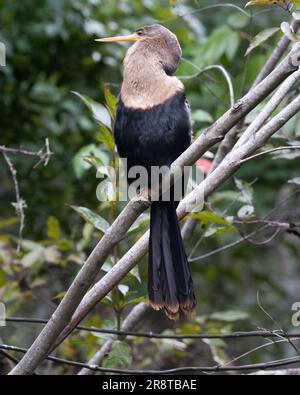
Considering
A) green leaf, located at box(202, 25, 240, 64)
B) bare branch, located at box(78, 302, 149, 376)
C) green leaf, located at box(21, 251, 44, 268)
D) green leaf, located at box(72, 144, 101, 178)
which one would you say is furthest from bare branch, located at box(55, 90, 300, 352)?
green leaf, located at box(202, 25, 240, 64)

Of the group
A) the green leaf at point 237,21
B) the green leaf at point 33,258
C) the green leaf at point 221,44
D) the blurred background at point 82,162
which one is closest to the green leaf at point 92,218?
the blurred background at point 82,162

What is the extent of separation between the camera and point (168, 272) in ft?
7.40

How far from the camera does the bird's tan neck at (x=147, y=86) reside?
237 centimetres

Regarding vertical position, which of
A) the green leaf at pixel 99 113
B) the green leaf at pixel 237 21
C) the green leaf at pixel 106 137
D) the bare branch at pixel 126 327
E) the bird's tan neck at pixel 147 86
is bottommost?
the bare branch at pixel 126 327

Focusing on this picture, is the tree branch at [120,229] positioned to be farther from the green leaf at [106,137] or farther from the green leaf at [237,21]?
the green leaf at [237,21]

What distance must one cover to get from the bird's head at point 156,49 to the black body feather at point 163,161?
0.15m

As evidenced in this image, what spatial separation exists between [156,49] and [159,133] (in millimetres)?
313

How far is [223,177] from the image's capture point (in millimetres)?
1908

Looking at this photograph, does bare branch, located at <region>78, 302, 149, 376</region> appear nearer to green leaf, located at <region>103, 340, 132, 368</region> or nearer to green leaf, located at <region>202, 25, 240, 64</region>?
green leaf, located at <region>103, 340, 132, 368</region>

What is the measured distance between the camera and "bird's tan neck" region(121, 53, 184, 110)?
93.2 inches

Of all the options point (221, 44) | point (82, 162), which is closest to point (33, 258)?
point (82, 162)

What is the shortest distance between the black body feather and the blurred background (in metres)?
0.39

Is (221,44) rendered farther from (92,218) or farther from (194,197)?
(194,197)

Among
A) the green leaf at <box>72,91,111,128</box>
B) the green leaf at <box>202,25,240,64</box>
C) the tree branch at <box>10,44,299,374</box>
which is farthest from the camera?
the green leaf at <box>202,25,240,64</box>
